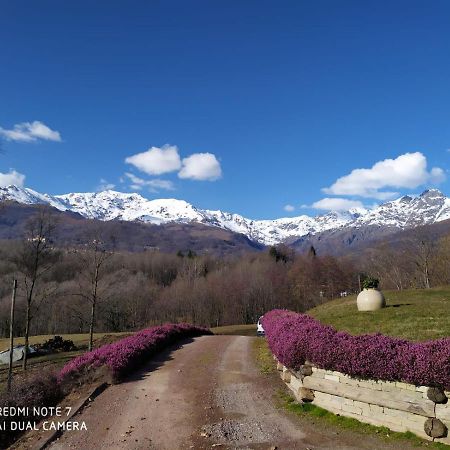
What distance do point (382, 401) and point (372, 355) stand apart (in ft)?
3.64

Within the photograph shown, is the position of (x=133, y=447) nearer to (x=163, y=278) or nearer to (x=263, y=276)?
(x=263, y=276)

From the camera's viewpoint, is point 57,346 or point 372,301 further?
point 57,346

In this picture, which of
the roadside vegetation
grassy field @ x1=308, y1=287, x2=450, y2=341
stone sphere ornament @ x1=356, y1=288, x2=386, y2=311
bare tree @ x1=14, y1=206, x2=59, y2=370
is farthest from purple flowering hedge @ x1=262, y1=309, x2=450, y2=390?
bare tree @ x1=14, y1=206, x2=59, y2=370

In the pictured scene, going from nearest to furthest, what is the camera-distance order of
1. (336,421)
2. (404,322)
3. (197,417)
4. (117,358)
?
(336,421)
(197,417)
(117,358)
(404,322)

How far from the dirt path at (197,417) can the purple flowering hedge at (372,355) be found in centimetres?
156

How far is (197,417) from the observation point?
41.2 feet

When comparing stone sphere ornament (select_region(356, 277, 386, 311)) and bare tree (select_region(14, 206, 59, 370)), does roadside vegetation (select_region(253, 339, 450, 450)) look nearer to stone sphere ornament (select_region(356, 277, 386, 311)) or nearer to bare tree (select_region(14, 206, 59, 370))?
stone sphere ornament (select_region(356, 277, 386, 311))

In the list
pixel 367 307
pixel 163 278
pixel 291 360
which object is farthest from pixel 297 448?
pixel 163 278

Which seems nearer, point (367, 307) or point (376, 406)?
point (376, 406)

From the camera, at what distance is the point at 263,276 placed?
358ft

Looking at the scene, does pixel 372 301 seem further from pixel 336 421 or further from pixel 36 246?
pixel 36 246

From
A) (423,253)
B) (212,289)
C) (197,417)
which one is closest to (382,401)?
(197,417)

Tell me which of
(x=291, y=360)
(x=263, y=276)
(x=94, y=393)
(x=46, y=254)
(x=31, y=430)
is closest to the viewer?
(x=31, y=430)

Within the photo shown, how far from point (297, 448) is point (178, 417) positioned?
13.2 feet
